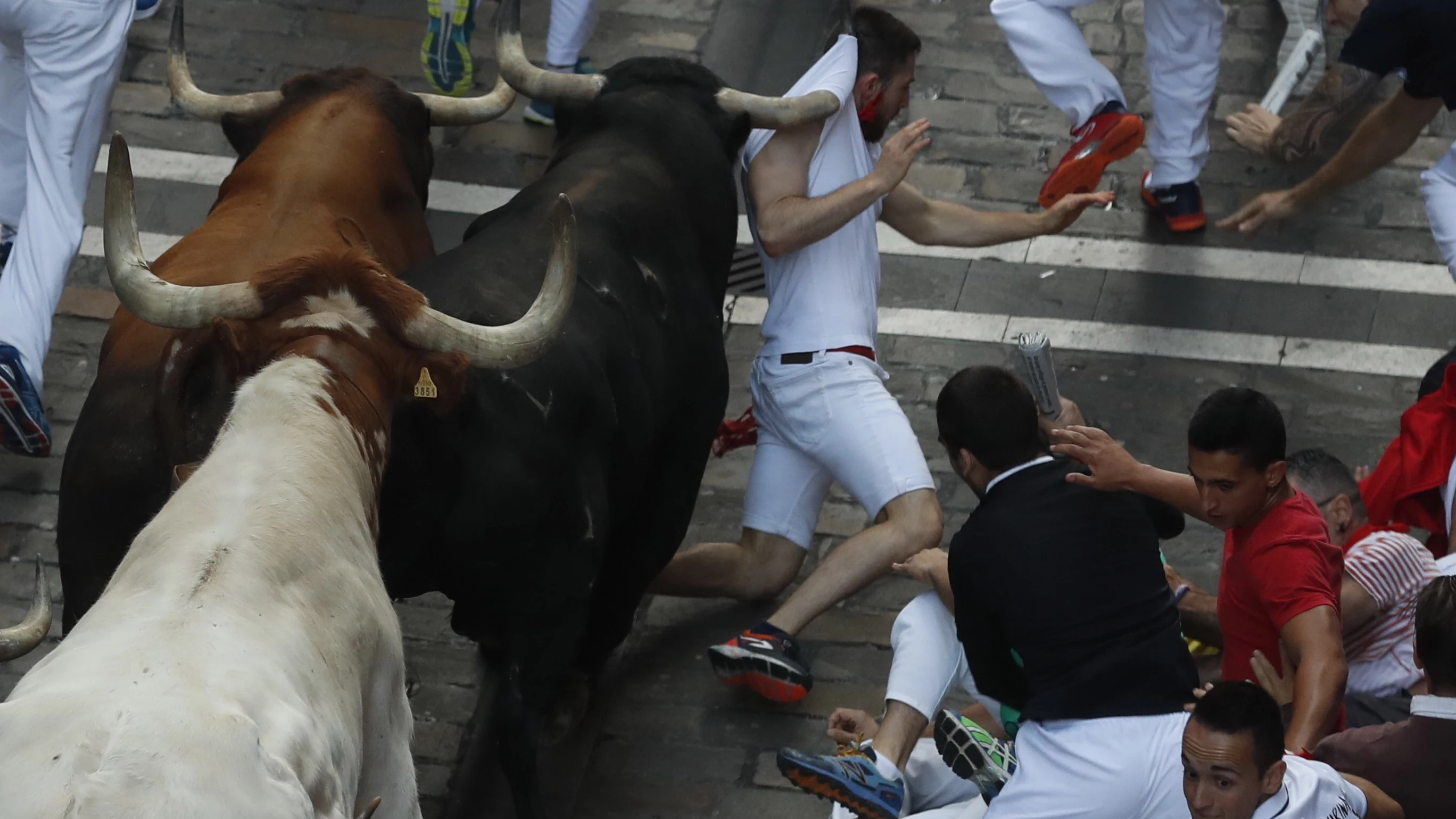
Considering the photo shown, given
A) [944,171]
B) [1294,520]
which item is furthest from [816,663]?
[944,171]

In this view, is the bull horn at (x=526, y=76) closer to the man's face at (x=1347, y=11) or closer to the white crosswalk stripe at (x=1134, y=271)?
the white crosswalk stripe at (x=1134, y=271)

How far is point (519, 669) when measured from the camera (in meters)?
4.92

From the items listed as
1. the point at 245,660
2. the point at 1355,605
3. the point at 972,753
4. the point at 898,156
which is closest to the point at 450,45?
the point at 898,156

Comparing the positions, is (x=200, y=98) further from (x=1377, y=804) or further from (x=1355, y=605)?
(x=1377, y=804)

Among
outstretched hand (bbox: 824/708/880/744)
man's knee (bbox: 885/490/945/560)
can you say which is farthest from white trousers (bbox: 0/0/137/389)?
outstretched hand (bbox: 824/708/880/744)

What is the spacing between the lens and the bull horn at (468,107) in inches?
244

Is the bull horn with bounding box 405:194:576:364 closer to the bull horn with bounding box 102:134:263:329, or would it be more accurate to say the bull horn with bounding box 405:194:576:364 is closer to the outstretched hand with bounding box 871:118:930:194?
the bull horn with bounding box 102:134:263:329

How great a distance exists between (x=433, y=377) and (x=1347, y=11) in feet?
16.0

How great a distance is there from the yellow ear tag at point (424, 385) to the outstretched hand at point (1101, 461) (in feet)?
5.54

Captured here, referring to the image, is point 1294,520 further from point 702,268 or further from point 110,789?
point 110,789

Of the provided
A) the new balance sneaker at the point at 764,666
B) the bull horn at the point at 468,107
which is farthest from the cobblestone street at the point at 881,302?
the bull horn at the point at 468,107

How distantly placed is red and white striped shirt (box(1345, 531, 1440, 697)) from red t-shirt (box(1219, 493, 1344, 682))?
1.49ft

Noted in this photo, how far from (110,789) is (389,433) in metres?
1.45

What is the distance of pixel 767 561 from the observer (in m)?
6.14
